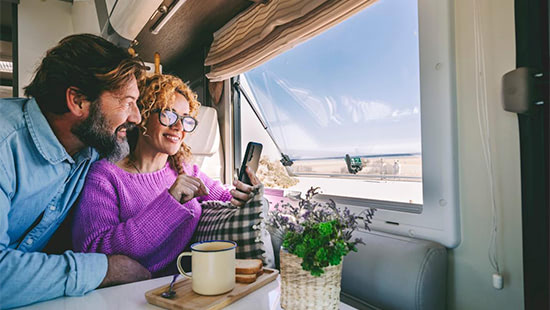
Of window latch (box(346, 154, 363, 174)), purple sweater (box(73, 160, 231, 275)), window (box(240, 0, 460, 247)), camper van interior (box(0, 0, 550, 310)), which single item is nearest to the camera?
camper van interior (box(0, 0, 550, 310))

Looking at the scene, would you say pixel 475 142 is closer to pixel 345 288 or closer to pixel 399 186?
pixel 399 186

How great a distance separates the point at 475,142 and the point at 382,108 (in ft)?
1.82

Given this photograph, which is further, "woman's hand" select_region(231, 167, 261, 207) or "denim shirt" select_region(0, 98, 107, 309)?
"woman's hand" select_region(231, 167, 261, 207)

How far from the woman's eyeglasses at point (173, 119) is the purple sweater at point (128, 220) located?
374mm

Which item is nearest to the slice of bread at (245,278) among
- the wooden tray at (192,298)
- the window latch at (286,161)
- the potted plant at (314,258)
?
the wooden tray at (192,298)

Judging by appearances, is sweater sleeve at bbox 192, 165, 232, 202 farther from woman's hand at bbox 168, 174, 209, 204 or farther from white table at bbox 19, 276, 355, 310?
white table at bbox 19, 276, 355, 310

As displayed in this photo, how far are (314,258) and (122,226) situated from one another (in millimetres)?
833

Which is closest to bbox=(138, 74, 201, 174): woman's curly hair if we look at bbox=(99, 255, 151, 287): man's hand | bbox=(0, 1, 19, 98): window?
bbox=(99, 255, 151, 287): man's hand

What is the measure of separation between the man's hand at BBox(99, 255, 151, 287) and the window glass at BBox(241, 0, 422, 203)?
1064 millimetres

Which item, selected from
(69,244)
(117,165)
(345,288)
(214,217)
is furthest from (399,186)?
(69,244)

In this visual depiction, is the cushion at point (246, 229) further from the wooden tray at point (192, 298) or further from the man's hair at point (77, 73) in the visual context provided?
the man's hair at point (77, 73)

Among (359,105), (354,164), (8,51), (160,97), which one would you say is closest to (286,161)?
(354,164)

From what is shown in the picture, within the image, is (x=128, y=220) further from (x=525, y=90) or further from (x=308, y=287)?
(x=525, y=90)

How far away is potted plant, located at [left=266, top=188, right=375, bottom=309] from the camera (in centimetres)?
62
